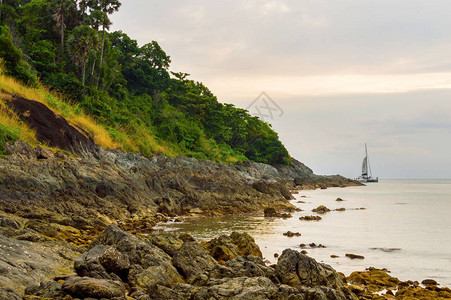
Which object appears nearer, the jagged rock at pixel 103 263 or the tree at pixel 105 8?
the jagged rock at pixel 103 263

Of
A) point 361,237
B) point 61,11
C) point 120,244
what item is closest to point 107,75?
point 61,11

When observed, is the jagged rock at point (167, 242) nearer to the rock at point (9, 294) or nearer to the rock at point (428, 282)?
the rock at point (9, 294)

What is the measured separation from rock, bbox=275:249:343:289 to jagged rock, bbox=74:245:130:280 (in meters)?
3.84

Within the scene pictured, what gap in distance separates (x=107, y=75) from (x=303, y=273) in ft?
142

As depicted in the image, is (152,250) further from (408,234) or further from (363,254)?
(408,234)

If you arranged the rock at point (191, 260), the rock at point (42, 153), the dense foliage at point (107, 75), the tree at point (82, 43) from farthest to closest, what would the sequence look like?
the tree at point (82, 43)
the dense foliage at point (107, 75)
the rock at point (42, 153)
the rock at point (191, 260)

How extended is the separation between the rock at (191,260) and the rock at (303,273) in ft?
6.34

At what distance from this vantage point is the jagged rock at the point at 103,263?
8.42 m

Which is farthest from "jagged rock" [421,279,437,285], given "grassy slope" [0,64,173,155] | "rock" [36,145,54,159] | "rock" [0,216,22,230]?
"grassy slope" [0,64,173,155]

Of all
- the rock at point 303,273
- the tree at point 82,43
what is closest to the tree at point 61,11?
the tree at point 82,43

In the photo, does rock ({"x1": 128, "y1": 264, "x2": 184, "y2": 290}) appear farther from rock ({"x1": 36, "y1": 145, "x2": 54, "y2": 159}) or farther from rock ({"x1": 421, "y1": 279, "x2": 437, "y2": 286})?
rock ({"x1": 36, "y1": 145, "x2": 54, "y2": 159})

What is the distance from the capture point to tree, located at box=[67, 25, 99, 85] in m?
41.6

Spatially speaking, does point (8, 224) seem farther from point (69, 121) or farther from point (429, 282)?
point (69, 121)

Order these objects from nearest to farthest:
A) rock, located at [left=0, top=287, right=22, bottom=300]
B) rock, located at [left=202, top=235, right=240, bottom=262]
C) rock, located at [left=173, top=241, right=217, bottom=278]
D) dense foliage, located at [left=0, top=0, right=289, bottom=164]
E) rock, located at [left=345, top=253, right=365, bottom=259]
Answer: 1. rock, located at [left=0, top=287, right=22, bottom=300]
2. rock, located at [left=173, top=241, right=217, bottom=278]
3. rock, located at [left=202, top=235, right=240, bottom=262]
4. rock, located at [left=345, top=253, right=365, bottom=259]
5. dense foliage, located at [left=0, top=0, right=289, bottom=164]
